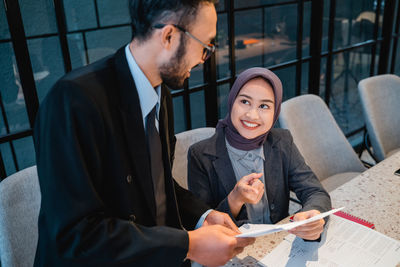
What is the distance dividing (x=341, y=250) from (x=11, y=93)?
163 centimetres

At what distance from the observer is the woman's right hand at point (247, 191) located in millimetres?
1396

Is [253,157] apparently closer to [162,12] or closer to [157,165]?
[157,165]

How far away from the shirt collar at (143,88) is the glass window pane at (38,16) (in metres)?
1.01

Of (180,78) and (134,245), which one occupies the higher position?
(180,78)

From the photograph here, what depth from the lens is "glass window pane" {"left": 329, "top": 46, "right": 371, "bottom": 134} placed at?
474 centimetres

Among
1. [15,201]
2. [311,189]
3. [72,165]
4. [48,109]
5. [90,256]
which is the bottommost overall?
[311,189]

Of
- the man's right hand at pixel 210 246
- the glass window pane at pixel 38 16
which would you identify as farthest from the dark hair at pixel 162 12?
the glass window pane at pixel 38 16

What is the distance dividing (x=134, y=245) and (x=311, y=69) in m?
2.91

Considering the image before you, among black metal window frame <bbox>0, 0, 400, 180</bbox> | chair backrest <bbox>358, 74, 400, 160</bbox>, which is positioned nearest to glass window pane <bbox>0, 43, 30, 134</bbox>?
black metal window frame <bbox>0, 0, 400, 180</bbox>

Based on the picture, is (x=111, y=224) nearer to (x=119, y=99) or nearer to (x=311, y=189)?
(x=119, y=99)

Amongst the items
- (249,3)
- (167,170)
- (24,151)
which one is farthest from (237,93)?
(249,3)

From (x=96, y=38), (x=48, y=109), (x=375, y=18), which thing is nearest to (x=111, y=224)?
(x=48, y=109)

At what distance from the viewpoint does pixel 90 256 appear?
2.78 ft

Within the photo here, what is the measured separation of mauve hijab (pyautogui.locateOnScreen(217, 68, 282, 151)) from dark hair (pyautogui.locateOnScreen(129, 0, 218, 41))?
2.21ft
